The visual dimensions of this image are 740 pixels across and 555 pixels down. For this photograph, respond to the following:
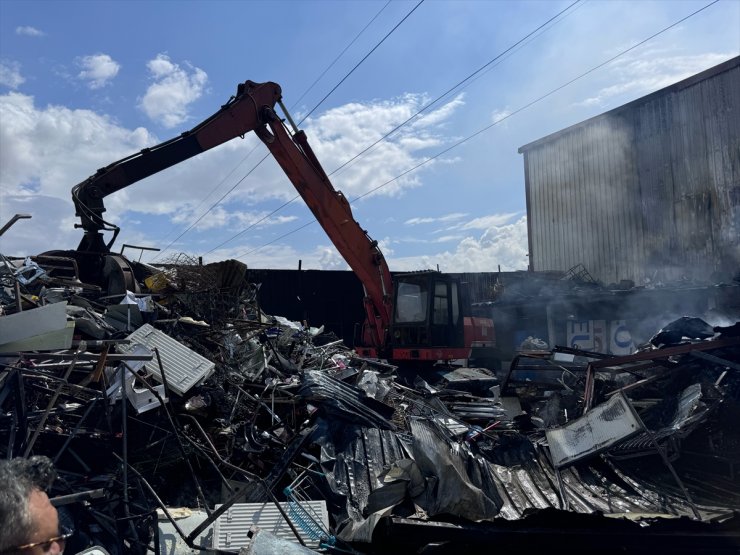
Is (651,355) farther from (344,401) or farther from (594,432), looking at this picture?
(344,401)

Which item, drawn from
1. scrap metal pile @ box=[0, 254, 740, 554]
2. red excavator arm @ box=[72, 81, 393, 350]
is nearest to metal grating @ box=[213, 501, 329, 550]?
scrap metal pile @ box=[0, 254, 740, 554]

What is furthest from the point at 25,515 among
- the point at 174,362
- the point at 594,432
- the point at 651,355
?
the point at 651,355

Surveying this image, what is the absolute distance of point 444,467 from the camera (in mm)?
4719

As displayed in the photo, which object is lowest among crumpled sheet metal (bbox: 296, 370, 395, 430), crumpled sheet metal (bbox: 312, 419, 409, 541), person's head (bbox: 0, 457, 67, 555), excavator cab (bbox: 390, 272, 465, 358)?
crumpled sheet metal (bbox: 312, 419, 409, 541)

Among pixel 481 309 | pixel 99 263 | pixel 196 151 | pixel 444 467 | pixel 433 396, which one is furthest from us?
pixel 481 309

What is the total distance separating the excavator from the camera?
9.59 metres

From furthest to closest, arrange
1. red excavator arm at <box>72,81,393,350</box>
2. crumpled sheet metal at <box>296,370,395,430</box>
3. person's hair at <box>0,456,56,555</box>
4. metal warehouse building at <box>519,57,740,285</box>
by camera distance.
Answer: metal warehouse building at <box>519,57,740,285</box> → red excavator arm at <box>72,81,393,350</box> → crumpled sheet metal at <box>296,370,395,430</box> → person's hair at <box>0,456,56,555</box>

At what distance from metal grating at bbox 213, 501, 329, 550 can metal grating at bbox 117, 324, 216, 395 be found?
1.83 m

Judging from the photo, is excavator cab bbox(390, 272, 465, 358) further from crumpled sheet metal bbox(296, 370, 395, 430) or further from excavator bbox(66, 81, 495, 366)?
crumpled sheet metal bbox(296, 370, 395, 430)

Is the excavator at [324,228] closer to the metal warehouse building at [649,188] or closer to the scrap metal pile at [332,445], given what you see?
the scrap metal pile at [332,445]

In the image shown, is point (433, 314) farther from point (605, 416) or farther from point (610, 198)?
point (610, 198)

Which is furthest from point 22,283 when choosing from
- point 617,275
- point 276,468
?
→ point 617,275

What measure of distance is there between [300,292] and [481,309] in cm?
598

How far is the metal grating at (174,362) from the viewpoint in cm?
621
